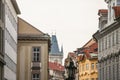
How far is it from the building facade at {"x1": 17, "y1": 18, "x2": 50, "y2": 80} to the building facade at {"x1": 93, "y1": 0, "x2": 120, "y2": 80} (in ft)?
40.8

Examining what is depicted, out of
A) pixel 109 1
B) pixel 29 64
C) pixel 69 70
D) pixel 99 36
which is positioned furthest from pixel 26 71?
pixel 69 70

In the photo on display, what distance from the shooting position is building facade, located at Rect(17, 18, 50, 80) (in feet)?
316

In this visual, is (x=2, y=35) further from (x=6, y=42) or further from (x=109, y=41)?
(x=109, y=41)

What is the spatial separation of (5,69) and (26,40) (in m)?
24.8

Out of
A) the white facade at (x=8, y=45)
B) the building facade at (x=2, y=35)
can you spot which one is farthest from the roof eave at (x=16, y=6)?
the building facade at (x=2, y=35)

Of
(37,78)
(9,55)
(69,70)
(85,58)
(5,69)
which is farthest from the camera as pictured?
(85,58)

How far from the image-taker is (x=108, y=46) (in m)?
77.2

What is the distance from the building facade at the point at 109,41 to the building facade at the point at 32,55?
12.4 m

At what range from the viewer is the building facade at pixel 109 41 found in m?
70.7

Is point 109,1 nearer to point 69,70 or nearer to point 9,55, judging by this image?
point 9,55

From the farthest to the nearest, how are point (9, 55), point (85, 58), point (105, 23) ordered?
point (85, 58), point (105, 23), point (9, 55)

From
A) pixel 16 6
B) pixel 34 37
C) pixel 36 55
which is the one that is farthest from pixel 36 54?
pixel 16 6

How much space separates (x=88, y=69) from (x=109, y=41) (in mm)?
39752

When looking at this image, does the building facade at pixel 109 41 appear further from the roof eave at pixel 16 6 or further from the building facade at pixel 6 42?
the building facade at pixel 6 42
